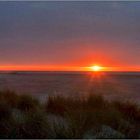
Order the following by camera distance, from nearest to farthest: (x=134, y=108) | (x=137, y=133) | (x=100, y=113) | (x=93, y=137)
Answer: (x=93, y=137), (x=137, y=133), (x=100, y=113), (x=134, y=108)

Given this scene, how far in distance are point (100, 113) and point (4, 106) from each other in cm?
219

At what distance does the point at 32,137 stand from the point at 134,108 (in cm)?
309

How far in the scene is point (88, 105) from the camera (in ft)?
34.2

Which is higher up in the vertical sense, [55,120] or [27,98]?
[27,98]

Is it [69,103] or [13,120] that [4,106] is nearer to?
[13,120]

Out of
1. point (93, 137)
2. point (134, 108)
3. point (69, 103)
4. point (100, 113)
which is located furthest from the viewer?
point (69, 103)

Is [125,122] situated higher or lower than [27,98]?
lower

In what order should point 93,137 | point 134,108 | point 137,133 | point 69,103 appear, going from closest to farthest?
1. point 93,137
2. point 137,133
3. point 134,108
4. point 69,103

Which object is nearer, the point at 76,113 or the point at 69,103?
the point at 76,113

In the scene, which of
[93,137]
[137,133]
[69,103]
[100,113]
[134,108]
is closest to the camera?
[93,137]

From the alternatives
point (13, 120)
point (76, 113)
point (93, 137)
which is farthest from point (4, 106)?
point (93, 137)

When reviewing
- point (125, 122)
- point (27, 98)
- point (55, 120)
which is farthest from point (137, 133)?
point (27, 98)

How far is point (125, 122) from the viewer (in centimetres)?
858

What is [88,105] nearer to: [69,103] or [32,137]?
[69,103]
